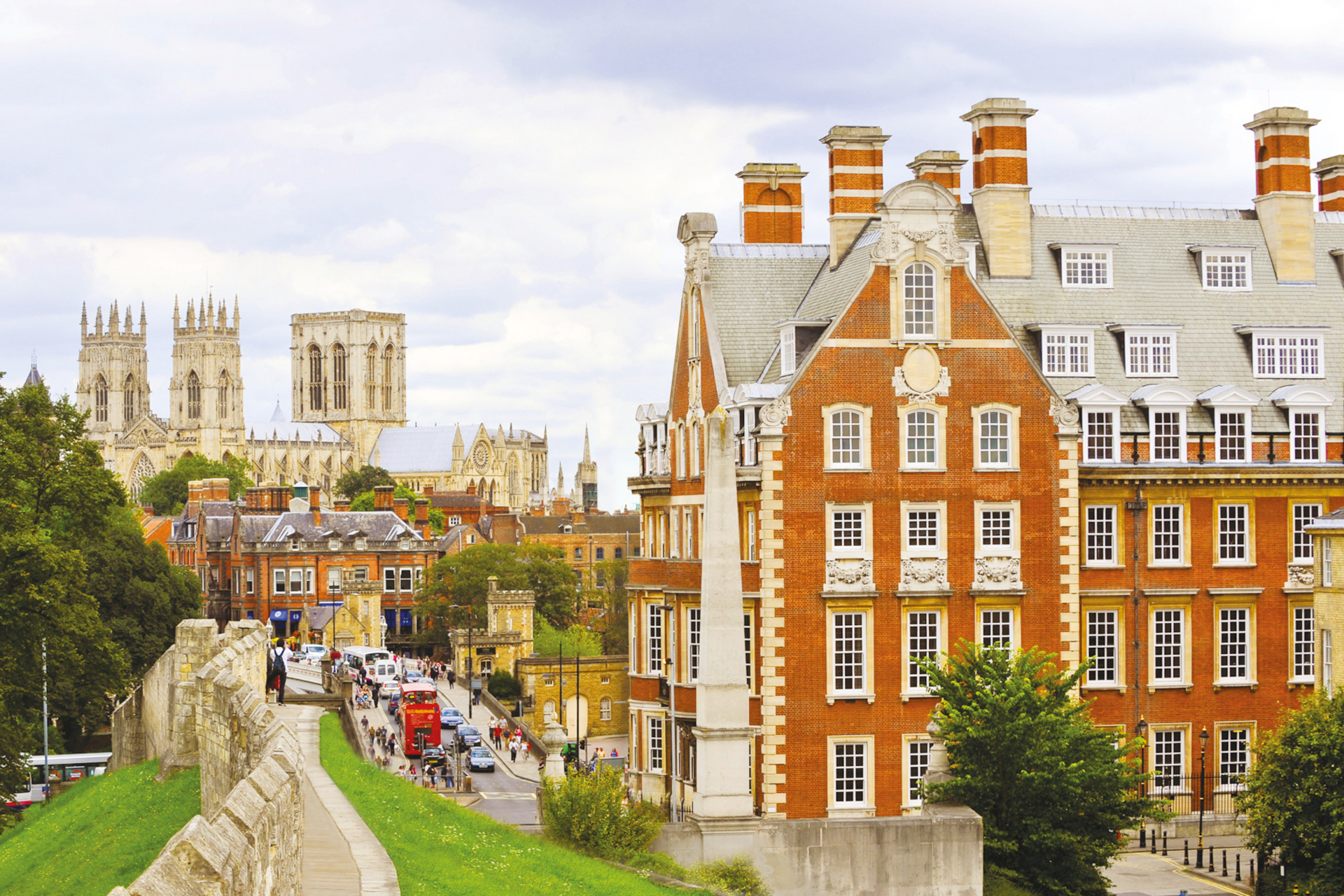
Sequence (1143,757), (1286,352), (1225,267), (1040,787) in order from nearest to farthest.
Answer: (1040,787), (1143,757), (1286,352), (1225,267)

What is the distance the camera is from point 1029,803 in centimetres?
3756

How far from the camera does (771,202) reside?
52406 mm

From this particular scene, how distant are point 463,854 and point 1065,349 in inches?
957

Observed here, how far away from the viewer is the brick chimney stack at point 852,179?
48812 mm

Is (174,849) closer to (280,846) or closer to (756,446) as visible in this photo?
(280,846)

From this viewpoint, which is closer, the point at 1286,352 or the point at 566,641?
the point at 1286,352

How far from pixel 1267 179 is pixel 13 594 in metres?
36.2

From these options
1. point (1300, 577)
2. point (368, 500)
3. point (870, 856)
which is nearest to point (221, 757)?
point (870, 856)

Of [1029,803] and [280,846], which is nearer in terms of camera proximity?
[280,846]

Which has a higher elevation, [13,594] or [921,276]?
[921,276]

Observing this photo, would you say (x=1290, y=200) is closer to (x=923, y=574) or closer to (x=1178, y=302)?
(x=1178, y=302)

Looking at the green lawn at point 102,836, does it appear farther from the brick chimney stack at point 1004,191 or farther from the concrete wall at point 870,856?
the brick chimney stack at point 1004,191

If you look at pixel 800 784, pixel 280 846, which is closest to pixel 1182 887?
pixel 800 784

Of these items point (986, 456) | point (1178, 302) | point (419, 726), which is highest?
point (1178, 302)
